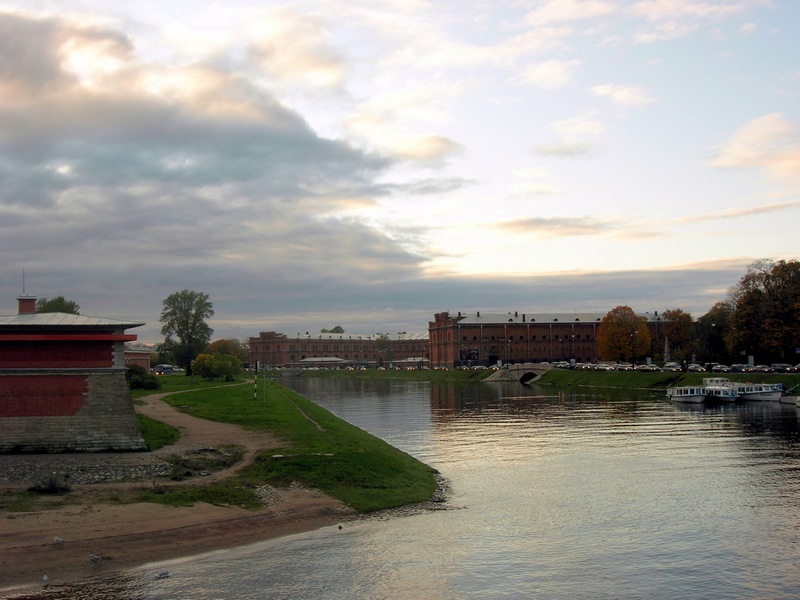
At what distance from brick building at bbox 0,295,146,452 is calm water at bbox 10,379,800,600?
14.2 metres

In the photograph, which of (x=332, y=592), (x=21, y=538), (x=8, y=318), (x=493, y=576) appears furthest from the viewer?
(x=8, y=318)

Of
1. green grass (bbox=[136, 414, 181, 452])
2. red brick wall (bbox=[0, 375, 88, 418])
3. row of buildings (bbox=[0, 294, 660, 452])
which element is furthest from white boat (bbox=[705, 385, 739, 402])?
red brick wall (bbox=[0, 375, 88, 418])

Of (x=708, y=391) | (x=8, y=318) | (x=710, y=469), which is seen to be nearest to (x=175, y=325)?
(x=708, y=391)

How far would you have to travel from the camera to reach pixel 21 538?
82.4 feet

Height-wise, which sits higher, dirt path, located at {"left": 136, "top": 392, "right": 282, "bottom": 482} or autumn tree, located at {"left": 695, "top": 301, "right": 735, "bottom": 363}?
autumn tree, located at {"left": 695, "top": 301, "right": 735, "bottom": 363}

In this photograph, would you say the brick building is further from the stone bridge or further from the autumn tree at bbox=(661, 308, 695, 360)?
the autumn tree at bbox=(661, 308, 695, 360)

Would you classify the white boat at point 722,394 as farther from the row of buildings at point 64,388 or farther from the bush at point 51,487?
the bush at point 51,487

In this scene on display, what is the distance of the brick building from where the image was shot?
36.3 metres

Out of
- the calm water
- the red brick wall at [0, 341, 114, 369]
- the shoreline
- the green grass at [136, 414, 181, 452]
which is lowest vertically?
the calm water

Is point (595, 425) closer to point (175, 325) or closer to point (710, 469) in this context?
point (710, 469)

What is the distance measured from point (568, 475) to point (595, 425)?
85.9 ft

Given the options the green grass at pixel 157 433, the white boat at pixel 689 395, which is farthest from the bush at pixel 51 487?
the white boat at pixel 689 395

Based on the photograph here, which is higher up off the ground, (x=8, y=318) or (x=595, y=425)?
(x=8, y=318)

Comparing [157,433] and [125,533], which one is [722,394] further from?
[125,533]
